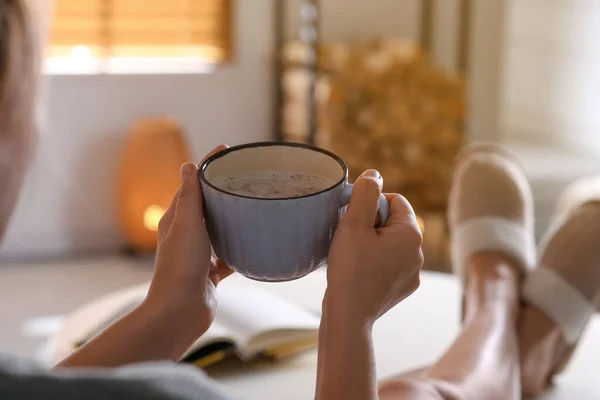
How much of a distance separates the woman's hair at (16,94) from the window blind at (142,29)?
2371 millimetres

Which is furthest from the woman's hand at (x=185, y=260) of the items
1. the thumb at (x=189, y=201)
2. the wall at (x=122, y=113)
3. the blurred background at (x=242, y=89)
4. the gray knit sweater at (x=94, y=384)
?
the wall at (x=122, y=113)

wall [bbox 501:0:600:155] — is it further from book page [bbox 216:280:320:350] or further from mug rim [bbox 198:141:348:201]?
mug rim [bbox 198:141:348:201]

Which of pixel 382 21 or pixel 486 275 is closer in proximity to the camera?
pixel 486 275

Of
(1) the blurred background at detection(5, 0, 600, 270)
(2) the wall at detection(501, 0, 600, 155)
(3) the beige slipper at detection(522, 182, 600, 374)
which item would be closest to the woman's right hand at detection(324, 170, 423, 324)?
(3) the beige slipper at detection(522, 182, 600, 374)

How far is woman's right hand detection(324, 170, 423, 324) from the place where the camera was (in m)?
0.60

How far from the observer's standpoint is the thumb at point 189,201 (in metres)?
0.62

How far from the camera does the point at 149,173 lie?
8.63 ft

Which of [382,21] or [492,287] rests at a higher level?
[382,21]

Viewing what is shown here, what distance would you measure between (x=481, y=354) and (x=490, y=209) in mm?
465

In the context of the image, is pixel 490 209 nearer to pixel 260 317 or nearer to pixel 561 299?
pixel 561 299

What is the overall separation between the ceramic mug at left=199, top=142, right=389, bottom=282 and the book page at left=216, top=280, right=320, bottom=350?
18.4 inches

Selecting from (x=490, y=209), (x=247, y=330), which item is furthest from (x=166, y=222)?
(x=490, y=209)

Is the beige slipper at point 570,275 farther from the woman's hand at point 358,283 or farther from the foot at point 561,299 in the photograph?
the woman's hand at point 358,283

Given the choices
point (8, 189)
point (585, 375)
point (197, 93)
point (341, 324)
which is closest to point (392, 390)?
point (341, 324)
